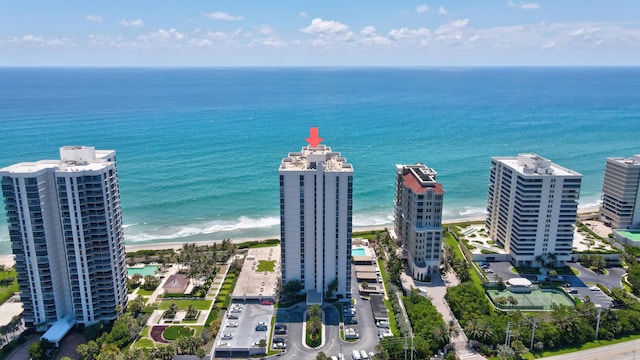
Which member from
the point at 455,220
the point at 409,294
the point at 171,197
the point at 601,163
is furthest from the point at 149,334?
the point at 601,163

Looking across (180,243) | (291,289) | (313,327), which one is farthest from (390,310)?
(180,243)

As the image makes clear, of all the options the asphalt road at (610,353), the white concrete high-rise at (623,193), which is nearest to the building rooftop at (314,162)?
the asphalt road at (610,353)

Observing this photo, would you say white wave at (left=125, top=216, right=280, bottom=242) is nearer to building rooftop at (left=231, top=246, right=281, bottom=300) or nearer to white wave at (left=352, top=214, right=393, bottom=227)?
building rooftop at (left=231, top=246, right=281, bottom=300)

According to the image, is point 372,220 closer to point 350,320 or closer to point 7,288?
point 350,320

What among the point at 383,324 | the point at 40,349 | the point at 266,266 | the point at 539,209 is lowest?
the point at 383,324

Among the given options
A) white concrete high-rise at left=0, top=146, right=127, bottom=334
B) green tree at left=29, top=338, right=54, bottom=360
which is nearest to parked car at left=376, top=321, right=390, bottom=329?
white concrete high-rise at left=0, top=146, right=127, bottom=334
